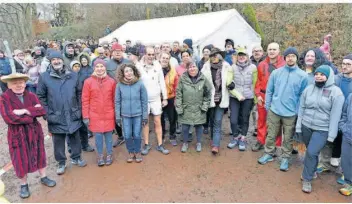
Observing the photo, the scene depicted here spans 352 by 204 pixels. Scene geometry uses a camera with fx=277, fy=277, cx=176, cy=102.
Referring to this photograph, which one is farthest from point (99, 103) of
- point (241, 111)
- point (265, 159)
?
point (265, 159)

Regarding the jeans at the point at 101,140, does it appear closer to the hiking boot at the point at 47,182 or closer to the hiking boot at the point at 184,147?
the hiking boot at the point at 47,182

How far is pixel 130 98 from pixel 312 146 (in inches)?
107

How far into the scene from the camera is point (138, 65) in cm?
481

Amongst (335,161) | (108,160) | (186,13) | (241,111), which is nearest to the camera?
(335,161)

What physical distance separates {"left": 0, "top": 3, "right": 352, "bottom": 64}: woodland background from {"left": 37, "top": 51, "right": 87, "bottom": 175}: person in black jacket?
11.5 m

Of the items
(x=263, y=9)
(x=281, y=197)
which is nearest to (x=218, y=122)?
(x=281, y=197)

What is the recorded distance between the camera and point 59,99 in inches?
163

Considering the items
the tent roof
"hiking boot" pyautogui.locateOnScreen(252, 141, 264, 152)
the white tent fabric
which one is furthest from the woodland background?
"hiking boot" pyautogui.locateOnScreen(252, 141, 264, 152)

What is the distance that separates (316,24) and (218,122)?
1196cm

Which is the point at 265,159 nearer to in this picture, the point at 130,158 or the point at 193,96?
the point at 193,96

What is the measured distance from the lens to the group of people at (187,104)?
11.7ft

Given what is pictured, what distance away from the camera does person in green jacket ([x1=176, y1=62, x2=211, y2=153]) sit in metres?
4.64

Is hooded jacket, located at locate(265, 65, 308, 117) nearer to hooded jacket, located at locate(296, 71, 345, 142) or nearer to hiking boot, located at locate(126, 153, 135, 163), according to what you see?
hooded jacket, located at locate(296, 71, 345, 142)

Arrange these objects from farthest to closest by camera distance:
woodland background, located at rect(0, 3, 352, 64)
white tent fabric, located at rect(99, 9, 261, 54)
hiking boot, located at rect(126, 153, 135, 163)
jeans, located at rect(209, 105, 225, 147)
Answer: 1. woodland background, located at rect(0, 3, 352, 64)
2. white tent fabric, located at rect(99, 9, 261, 54)
3. jeans, located at rect(209, 105, 225, 147)
4. hiking boot, located at rect(126, 153, 135, 163)
